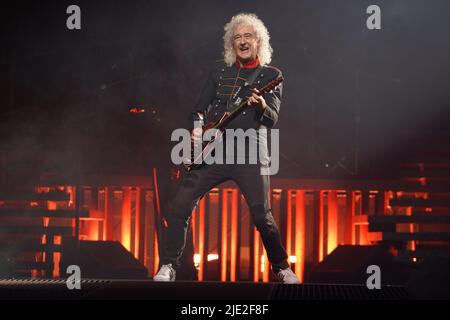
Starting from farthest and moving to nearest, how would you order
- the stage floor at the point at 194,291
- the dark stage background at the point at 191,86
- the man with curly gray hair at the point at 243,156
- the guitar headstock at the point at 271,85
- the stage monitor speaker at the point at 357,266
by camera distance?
the dark stage background at the point at 191,86
the stage monitor speaker at the point at 357,266
the man with curly gray hair at the point at 243,156
the guitar headstock at the point at 271,85
the stage floor at the point at 194,291

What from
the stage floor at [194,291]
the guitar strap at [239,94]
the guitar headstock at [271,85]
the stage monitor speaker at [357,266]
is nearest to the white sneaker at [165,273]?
the stage floor at [194,291]

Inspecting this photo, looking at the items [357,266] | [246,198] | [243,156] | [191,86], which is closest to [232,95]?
[243,156]

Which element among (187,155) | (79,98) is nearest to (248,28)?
(187,155)

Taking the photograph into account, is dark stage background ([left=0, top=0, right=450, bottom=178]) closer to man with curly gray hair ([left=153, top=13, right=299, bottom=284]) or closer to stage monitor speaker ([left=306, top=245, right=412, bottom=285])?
stage monitor speaker ([left=306, top=245, right=412, bottom=285])

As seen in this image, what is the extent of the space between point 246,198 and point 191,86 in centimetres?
401

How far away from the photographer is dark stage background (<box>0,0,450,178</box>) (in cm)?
887

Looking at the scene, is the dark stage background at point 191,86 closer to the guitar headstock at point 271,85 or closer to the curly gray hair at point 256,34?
the curly gray hair at point 256,34

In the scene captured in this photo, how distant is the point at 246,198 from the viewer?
5.18m

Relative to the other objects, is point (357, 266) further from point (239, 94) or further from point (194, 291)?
point (194, 291)

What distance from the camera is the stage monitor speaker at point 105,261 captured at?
790 cm

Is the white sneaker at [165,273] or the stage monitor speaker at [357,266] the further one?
the stage monitor speaker at [357,266]

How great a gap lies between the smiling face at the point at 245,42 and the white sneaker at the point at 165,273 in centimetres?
160

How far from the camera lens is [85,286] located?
4781 mm
